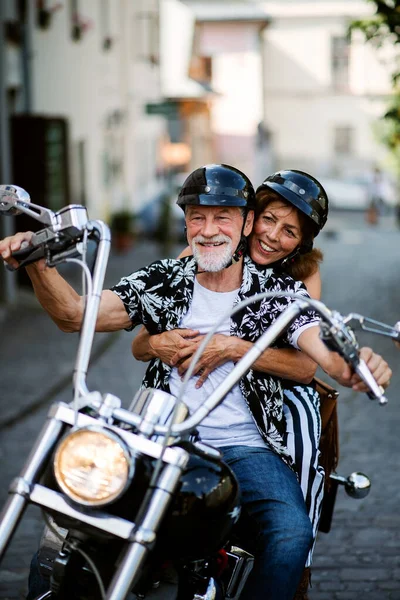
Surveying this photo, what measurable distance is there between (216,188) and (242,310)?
0.44 m

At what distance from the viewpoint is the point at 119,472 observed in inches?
92.7

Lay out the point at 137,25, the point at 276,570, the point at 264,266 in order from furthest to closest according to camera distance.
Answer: the point at 137,25
the point at 264,266
the point at 276,570

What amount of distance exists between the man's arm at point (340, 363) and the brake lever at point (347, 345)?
49 millimetres

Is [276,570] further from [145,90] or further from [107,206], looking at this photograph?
[145,90]

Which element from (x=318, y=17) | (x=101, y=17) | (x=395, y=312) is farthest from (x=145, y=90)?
(x=318, y=17)

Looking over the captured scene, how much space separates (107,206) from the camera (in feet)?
69.3

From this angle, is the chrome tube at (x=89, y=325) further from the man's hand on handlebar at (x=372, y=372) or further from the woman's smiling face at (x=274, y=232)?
the woman's smiling face at (x=274, y=232)

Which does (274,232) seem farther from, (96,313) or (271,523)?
(96,313)

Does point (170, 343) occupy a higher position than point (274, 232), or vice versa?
point (274, 232)

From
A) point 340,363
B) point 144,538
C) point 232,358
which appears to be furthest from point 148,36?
point 144,538

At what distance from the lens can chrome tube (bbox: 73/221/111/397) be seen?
250cm

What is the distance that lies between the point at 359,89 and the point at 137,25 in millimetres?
20339

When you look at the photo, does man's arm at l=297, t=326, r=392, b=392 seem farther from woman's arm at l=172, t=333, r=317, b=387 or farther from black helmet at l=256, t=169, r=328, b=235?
black helmet at l=256, t=169, r=328, b=235

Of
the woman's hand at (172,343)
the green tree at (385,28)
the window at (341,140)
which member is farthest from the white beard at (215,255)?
the window at (341,140)
